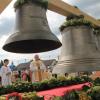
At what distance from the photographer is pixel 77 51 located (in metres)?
4.74

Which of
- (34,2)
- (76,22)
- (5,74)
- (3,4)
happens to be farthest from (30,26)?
(5,74)

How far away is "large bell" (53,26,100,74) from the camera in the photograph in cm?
456

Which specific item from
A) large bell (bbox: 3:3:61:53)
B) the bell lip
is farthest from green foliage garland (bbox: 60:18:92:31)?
large bell (bbox: 3:3:61:53)

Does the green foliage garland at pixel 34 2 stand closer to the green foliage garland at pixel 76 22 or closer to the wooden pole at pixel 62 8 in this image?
the wooden pole at pixel 62 8

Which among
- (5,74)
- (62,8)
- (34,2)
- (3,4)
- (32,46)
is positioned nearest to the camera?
(3,4)

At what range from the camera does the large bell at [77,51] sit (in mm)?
4562

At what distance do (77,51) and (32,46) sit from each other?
565mm

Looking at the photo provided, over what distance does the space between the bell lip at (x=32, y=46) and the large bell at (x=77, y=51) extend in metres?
0.25

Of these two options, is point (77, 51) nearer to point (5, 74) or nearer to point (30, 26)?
point (30, 26)

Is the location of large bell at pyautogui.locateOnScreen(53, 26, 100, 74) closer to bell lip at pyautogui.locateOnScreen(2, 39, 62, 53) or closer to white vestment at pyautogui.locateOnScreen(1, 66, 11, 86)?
bell lip at pyautogui.locateOnScreen(2, 39, 62, 53)

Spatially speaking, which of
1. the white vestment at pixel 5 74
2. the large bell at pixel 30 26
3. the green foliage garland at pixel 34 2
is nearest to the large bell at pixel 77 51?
the large bell at pixel 30 26

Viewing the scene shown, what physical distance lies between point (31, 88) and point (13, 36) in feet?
14.0

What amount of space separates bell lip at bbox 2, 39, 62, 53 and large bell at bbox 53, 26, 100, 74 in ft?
0.81

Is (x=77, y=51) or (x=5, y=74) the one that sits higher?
(x=5, y=74)
